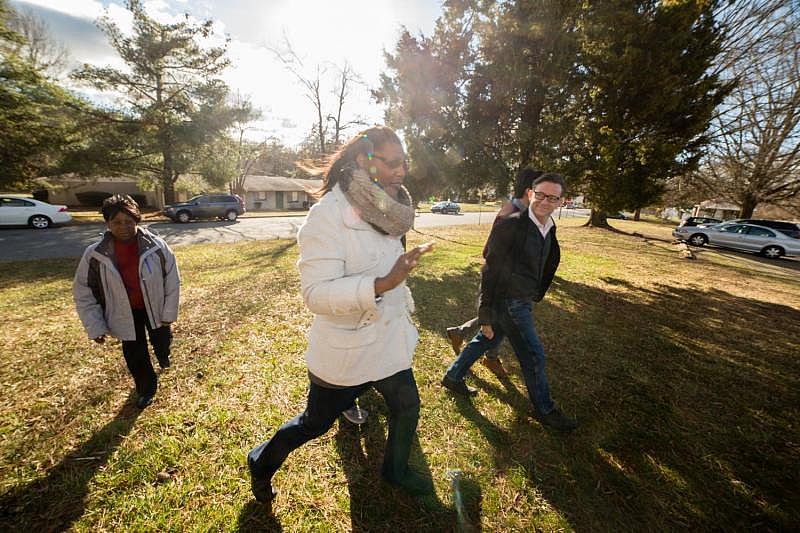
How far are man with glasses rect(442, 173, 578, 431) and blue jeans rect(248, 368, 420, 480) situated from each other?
1.21 meters

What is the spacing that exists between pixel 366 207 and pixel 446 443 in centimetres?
219

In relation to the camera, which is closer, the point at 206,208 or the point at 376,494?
the point at 376,494

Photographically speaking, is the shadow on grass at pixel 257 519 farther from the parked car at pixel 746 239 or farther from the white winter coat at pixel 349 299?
the parked car at pixel 746 239

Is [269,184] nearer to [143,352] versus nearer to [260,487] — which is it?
[143,352]

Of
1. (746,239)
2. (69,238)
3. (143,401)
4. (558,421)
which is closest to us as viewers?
(558,421)

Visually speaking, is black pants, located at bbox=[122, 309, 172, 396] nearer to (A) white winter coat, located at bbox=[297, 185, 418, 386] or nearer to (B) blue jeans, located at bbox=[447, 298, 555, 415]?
(A) white winter coat, located at bbox=[297, 185, 418, 386]

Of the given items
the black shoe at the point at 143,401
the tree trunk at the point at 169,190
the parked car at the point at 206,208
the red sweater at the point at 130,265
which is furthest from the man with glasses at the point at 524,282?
the tree trunk at the point at 169,190

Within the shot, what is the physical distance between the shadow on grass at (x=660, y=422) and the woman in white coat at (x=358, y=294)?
146 centimetres

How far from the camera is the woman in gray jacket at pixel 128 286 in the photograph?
8.05 feet

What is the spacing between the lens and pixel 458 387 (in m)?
3.23

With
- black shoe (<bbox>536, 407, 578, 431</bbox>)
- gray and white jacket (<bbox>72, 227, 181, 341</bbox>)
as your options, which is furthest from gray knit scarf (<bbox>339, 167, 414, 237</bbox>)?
black shoe (<bbox>536, 407, 578, 431</bbox>)

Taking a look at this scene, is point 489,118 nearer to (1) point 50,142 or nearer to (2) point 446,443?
(2) point 446,443

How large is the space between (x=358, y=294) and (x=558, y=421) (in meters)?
2.45

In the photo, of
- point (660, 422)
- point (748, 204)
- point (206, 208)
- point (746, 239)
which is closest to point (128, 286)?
point (660, 422)
